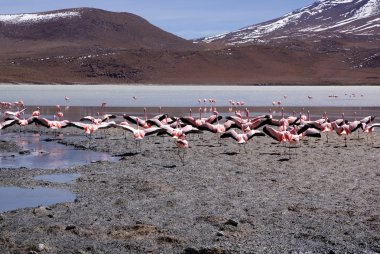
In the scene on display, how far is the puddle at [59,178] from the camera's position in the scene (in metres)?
11.5

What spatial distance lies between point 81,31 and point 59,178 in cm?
13699

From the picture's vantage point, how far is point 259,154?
1500 centimetres

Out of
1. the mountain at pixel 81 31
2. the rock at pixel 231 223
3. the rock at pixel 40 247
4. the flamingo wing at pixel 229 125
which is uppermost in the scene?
the mountain at pixel 81 31

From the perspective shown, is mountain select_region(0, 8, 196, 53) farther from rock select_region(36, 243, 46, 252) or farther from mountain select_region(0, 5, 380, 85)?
rock select_region(36, 243, 46, 252)

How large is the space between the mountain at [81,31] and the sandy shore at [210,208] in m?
122

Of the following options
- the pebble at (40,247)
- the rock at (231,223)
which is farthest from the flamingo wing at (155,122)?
the pebble at (40,247)

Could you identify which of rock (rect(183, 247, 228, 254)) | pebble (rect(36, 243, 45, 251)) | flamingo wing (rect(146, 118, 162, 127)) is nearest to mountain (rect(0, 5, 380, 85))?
flamingo wing (rect(146, 118, 162, 127))

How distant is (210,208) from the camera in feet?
29.7

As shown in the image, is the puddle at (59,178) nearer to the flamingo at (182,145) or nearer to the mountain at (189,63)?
the flamingo at (182,145)

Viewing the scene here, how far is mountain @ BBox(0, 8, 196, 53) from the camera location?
13900 centimetres

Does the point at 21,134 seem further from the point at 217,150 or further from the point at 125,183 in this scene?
the point at 125,183

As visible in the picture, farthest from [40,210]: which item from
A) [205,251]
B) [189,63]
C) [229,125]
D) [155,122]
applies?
[189,63]

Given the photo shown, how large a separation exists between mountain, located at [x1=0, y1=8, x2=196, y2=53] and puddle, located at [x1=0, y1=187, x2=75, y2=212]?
123968mm

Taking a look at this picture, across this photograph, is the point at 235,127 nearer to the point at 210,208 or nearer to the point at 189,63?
the point at 210,208
